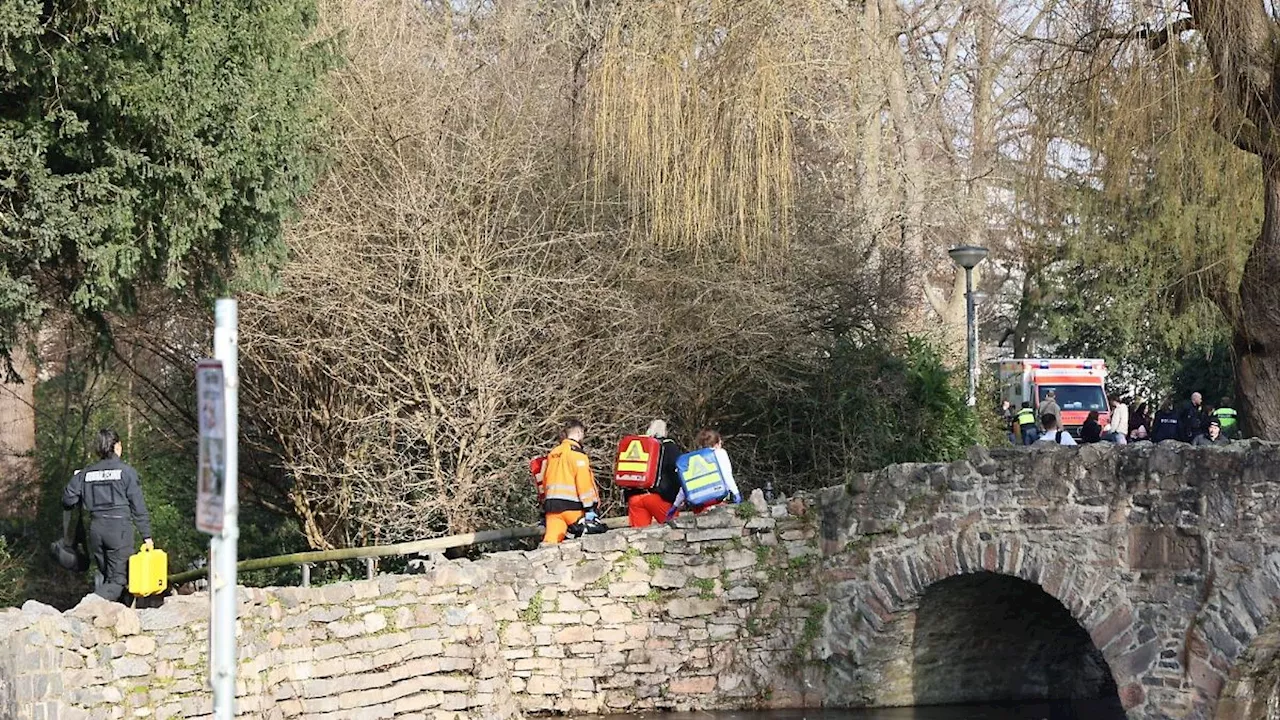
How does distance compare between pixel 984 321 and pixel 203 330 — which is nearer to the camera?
pixel 203 330

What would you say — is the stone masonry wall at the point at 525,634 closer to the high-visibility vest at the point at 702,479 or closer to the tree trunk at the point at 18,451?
the high-visibility vest at the point at 702,479

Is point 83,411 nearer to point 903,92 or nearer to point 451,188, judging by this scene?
point 451,188

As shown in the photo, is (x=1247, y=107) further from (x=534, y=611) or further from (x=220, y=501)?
(x=220, y=501)

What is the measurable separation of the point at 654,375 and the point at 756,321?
121 centimetres

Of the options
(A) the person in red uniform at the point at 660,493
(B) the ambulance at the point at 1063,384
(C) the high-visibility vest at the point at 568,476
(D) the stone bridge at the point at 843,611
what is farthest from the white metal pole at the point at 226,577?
(B) the ambulance at the point at 1063,384

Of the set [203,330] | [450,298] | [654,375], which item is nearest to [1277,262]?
[654,375]

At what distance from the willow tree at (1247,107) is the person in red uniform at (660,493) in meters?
4.83

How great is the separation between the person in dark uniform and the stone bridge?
1586 mm

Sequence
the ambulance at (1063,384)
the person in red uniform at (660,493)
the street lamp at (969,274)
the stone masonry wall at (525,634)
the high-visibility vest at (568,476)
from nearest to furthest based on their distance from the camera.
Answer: the stone masonry wall at (525,634), the high-visibility vest at (568,476), the person in red uniform at (660,493), the street lamp at (969,274), the ambulance at (1063,384)

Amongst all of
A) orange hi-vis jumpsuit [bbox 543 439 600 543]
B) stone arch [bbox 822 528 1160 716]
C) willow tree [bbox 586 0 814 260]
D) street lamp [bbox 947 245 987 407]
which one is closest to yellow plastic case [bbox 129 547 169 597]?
orange hi-vis jumpsuit [bbox 543 439 600 543]

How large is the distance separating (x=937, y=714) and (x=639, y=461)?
3.34 metres

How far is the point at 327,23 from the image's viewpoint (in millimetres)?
16125

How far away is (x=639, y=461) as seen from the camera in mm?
14977

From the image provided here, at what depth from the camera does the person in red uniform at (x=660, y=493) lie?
1510 centimetres
